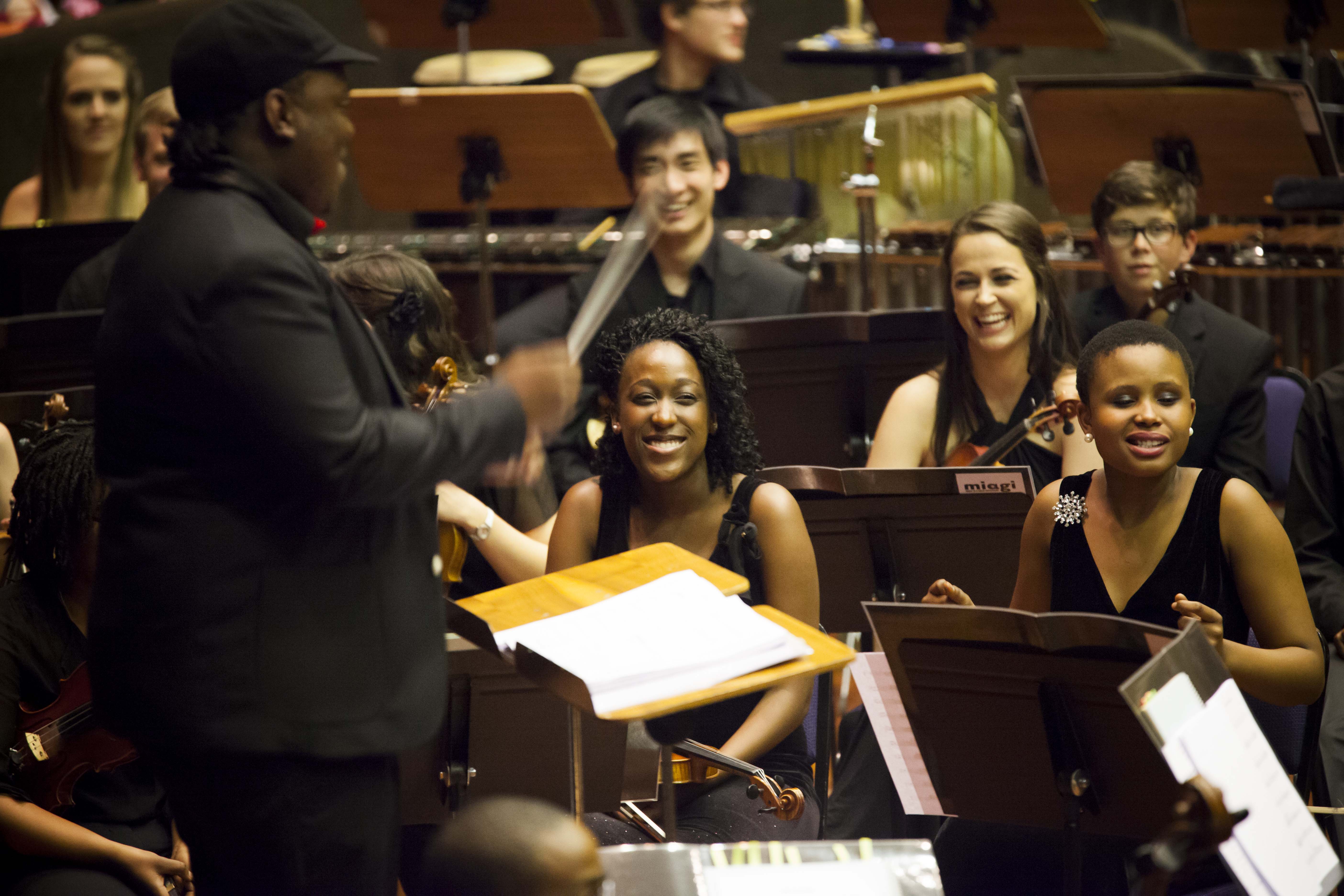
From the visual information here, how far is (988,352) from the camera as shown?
128 inches

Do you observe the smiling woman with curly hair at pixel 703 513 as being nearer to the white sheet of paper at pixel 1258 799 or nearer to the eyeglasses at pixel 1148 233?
the white sheet of paper at pixel 1258 799

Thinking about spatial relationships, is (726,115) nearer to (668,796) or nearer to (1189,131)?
(1189,131)

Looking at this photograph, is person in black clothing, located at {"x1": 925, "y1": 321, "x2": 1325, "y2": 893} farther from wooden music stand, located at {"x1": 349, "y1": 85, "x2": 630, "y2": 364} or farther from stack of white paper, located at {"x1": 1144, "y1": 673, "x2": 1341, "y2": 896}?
wooden music stand, located at {"x1": 349, "y1": 85, "x2": 630, "y2": 364}

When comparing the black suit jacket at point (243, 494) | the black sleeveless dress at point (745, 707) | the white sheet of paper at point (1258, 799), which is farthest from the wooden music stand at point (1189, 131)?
the black suit jacket at point (243, 494)

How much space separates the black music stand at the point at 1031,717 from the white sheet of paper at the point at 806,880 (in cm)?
36

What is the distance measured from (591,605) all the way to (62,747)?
Result: 1.02m

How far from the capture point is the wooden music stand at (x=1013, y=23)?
16.9ft

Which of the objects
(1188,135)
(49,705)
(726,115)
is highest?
(726,115)

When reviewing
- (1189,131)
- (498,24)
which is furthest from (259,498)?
(498,24)

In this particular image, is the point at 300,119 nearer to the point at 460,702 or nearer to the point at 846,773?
the point at 460,702

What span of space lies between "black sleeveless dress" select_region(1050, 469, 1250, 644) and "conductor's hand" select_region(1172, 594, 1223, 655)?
0.26 m

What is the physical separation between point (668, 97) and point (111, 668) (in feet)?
9.58

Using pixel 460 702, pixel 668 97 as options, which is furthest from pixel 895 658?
pixel 668 97

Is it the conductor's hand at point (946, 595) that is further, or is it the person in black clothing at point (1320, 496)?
the person in black clothing at point (1320, 496)
